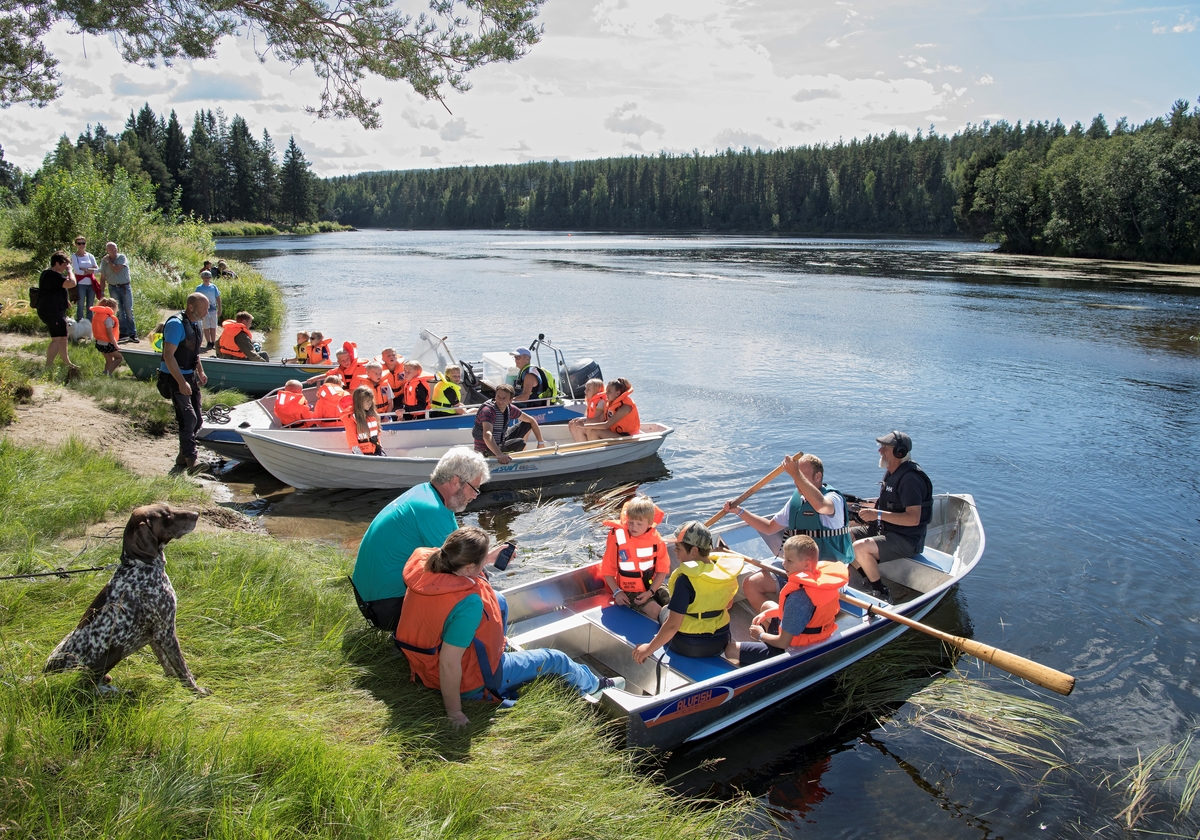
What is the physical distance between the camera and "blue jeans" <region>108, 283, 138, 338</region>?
600 inches

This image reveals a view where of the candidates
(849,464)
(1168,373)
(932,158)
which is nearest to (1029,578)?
(849,464)

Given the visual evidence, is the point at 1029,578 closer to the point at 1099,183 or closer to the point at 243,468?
the point at 243,468

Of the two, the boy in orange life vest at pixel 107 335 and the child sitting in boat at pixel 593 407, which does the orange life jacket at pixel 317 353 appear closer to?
the boy in orange life vest at pixel 107 335

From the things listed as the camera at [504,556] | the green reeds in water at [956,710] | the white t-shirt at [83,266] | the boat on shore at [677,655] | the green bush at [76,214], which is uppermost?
the green bush at [76,214]

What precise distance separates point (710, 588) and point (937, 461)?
29.7 ft

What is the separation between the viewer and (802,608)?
5.71 metres

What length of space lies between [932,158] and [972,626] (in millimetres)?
110411

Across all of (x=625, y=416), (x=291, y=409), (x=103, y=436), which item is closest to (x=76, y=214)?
(x=103, y=436)

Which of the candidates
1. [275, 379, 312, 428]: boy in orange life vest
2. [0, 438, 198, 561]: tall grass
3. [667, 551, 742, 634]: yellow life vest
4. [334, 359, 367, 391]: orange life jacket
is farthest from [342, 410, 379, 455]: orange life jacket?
[667, 551, 742, 634]: yellow life vest

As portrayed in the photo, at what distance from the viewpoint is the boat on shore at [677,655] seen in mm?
5078

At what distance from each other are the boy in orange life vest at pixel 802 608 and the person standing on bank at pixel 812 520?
0.77 metres

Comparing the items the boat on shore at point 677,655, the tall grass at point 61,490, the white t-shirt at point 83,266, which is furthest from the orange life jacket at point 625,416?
the white t-shirt at point 83,266

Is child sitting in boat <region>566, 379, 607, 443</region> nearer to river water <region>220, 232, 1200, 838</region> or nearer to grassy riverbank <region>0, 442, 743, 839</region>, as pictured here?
river water <region>220, 232, 1200, 838</region>

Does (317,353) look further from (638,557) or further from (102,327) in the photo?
(638,557)
